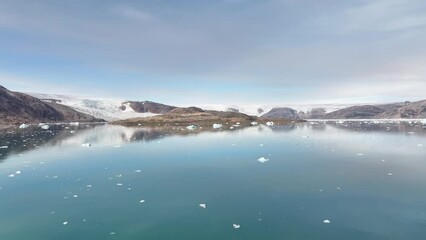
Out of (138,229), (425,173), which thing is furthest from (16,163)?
(425,173)

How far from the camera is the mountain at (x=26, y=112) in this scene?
4392 inches

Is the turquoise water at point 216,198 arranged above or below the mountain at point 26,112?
below

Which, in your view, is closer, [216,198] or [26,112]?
[216,198]

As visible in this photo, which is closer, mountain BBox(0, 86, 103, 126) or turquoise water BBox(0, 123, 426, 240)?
turquoise water BBox(0, 123, 426, 240)

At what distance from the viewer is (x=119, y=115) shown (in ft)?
599

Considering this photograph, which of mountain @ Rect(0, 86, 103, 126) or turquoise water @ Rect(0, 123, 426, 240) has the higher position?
mountain @ Rect(0, 86, 103, 126)

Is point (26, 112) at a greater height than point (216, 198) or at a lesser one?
greater

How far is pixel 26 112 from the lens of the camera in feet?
406

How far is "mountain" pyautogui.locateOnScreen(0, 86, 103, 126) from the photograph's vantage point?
112m

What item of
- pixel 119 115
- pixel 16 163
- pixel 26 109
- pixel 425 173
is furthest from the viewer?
pixel 119 115

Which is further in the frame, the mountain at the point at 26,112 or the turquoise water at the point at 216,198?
the mountain at the point at 26,112

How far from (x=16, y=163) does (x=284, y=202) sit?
20051 mm

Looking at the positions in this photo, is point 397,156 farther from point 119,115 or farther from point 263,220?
point 119,115

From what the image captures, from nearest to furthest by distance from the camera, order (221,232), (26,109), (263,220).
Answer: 1. (221,232)
2. (263,220)
3. (26,109)
